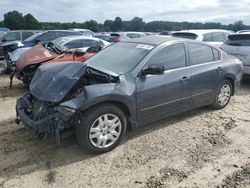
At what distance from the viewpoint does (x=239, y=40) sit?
812 centimetres

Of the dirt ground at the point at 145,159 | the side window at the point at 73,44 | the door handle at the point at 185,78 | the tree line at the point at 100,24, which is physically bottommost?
the dirt ground at the point at 145,159

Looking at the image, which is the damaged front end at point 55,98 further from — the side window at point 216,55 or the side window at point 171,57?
the side window at point 216,55

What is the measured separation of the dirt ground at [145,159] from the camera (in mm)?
3370

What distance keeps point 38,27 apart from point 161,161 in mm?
41041

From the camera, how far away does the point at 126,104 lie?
13.4ft

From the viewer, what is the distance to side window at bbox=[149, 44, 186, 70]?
179 inches

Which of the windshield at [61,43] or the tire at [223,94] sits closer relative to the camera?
the tire at [223,94]

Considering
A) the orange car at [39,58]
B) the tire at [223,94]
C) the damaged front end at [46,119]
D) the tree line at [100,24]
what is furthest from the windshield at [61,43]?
the tree line at [100,24]

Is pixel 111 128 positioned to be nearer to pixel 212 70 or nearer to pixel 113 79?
pixel 113 79

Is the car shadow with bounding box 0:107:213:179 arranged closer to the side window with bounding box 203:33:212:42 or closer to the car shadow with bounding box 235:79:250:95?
the car shadow with bounding box 235:79:250:95

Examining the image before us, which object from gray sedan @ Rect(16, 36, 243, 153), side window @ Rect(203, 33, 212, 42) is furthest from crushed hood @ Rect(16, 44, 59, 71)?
side window @ Rect(203, 33, 212, 42)

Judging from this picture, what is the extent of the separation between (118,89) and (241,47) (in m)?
5.30

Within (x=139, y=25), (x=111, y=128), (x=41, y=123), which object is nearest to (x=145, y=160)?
(x=111, y=128)

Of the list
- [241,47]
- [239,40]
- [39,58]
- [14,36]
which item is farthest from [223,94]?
[14,36]
